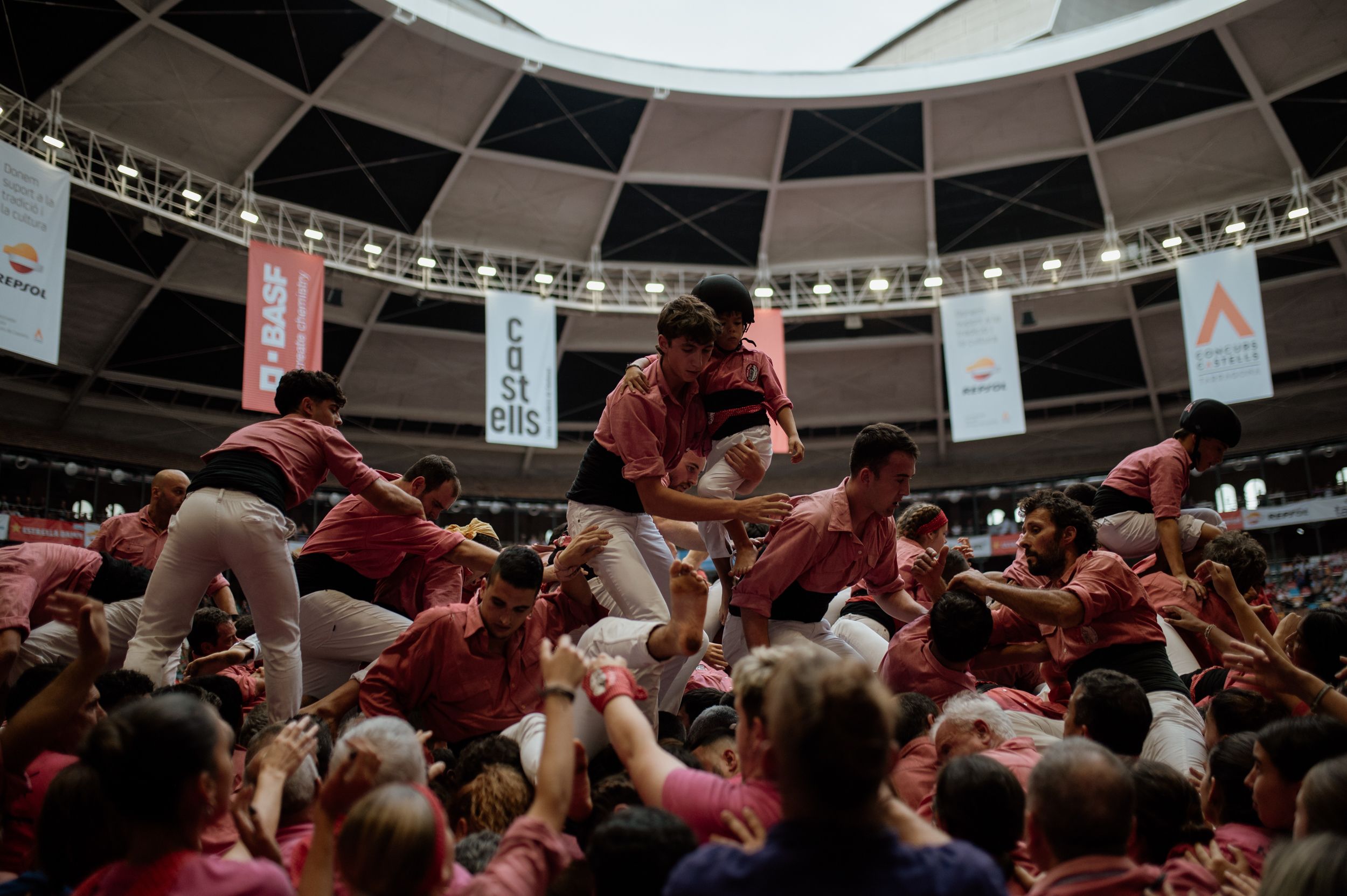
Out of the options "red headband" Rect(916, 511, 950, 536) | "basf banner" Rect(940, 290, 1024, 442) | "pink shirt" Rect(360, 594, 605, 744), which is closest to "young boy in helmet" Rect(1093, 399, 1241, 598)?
"red headband" Rect(916, 511, 950, 536)

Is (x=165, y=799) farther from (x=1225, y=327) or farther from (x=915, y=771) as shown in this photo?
(x=1225, y=327)

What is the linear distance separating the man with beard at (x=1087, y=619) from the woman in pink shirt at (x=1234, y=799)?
1071mm

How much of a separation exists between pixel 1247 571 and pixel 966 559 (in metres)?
1.60

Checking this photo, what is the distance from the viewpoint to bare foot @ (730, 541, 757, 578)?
446 cm

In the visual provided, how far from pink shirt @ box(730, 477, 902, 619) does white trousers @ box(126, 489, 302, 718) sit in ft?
6.82

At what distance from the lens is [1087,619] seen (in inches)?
168

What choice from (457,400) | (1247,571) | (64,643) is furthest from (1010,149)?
(64,643)

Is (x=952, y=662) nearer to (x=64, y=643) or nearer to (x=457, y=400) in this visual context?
(x=64, y=643)

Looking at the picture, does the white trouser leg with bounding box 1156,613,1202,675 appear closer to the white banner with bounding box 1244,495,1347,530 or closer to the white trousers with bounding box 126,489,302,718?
the white trousers with bounding box 126,489,302,718

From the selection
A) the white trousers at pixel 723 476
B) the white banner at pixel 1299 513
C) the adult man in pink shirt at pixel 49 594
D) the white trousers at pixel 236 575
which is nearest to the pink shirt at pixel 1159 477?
the white trousers at pixel 723 476

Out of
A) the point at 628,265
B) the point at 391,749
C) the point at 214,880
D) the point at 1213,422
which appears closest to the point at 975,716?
the point at 391,749

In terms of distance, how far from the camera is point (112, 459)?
2109cm

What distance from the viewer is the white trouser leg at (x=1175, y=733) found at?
4047 mm

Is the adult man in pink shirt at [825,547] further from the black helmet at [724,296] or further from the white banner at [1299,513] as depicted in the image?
the white banner at [1299,513]
